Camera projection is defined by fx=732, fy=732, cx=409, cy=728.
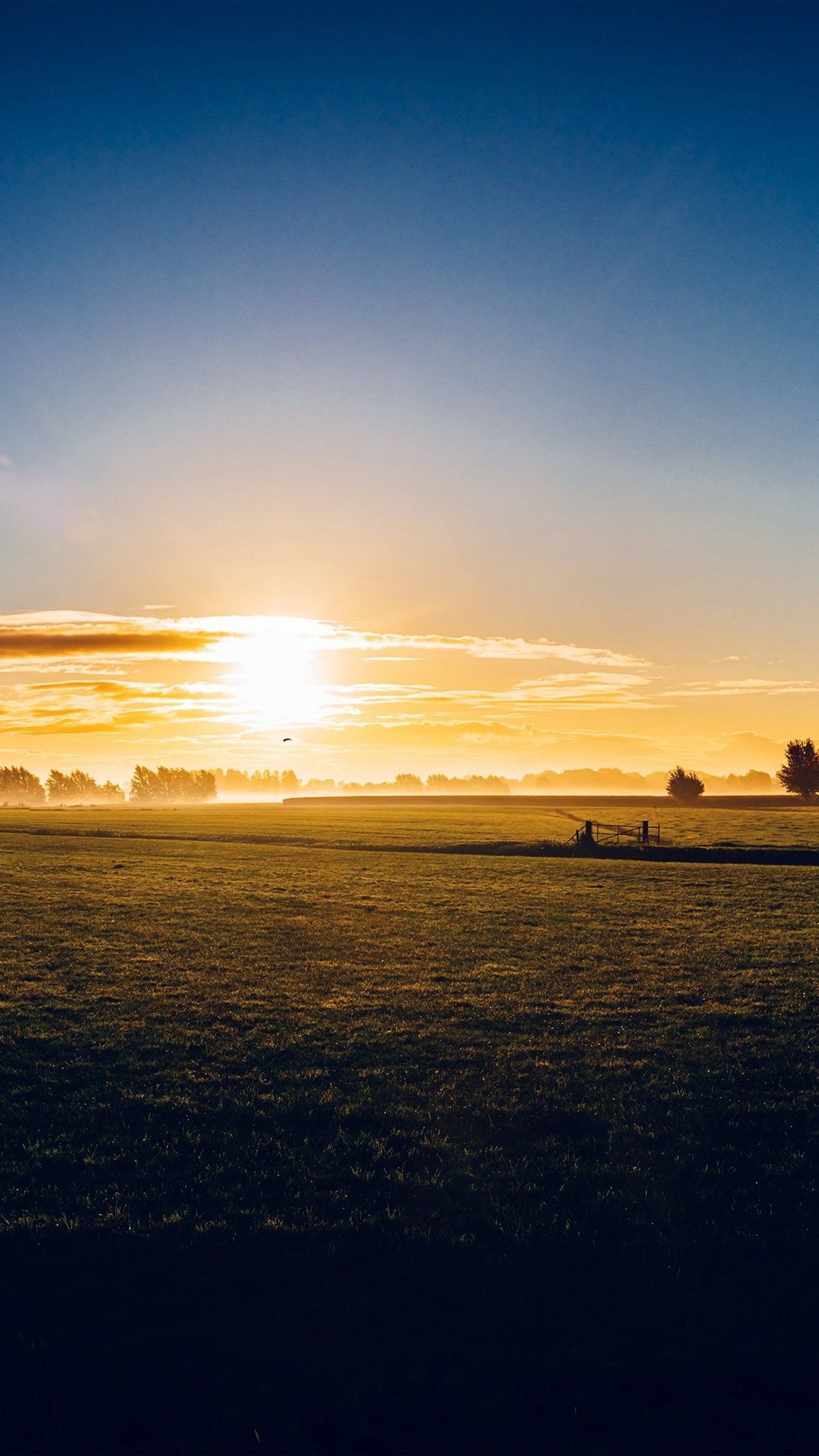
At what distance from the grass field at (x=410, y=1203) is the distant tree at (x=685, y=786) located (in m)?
118

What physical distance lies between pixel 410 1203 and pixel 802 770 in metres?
145

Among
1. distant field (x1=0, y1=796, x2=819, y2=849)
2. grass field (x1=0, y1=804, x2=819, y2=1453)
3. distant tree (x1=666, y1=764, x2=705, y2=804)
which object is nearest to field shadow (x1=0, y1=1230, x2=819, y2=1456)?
grass field (x1=0, y1=804, x2=819, y2=1453)

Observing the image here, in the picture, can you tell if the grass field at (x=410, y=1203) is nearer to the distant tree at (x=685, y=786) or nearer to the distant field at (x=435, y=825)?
the distant field at (x=435, y=825)

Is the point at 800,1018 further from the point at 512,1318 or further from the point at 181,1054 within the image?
the point at 181,1054

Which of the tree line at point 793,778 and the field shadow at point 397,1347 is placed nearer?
the field shadow at point 397,1347

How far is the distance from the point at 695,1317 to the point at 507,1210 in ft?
8.92

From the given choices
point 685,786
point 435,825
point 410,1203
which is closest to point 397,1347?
point 410,1203

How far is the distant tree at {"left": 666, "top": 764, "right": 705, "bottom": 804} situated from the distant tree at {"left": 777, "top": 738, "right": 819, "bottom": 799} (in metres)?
15.7

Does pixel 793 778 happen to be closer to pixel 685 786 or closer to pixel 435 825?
pixel 685 786

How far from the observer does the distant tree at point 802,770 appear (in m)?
135

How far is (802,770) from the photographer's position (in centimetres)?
13600

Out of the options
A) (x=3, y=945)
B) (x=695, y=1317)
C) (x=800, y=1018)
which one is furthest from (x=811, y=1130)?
(x=3, y=945)

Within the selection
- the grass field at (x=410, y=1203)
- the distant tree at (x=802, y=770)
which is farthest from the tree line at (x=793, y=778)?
the grass field at (x=410, y=1203)

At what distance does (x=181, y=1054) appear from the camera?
16.6 metres
